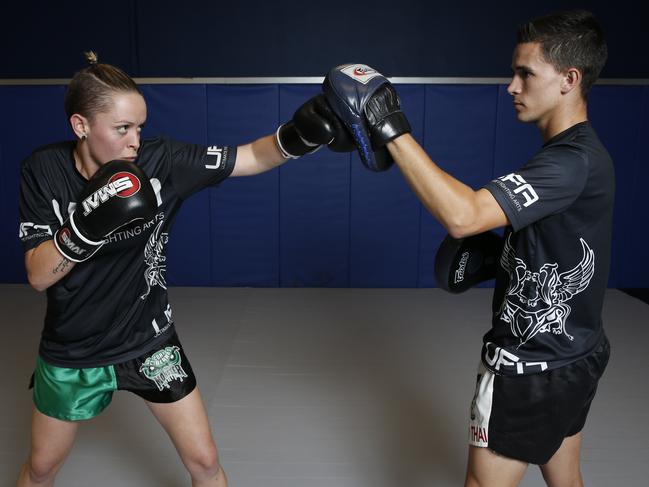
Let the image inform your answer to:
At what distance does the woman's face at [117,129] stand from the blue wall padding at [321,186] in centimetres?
298

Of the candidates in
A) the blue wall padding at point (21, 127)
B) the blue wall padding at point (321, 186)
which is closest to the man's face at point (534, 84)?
the blue wall padding at point (321, 186)

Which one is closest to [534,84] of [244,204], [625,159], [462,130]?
[462,130]

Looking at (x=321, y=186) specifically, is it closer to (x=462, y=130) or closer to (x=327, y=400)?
(x=462, y=130)

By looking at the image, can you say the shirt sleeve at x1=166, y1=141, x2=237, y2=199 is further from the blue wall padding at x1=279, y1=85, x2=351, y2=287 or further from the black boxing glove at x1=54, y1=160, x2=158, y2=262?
the blue wall padding at x1=279, y1=85, x2=351, y2=287

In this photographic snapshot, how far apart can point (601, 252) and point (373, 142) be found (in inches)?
23.5

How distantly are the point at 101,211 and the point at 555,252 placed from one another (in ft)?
3.38

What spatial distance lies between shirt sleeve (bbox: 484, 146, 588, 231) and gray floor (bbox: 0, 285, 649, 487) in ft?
4.19

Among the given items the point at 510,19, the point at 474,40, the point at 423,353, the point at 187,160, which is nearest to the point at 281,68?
the point at 474,40

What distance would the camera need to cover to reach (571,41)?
129cm

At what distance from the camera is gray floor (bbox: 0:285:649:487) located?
7.09 feet

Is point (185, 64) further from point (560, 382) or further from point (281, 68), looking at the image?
point (560, 382)

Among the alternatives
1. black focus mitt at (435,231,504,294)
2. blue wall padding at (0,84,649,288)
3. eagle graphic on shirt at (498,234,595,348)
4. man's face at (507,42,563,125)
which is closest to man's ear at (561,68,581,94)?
man's face at (507,42,563,125)

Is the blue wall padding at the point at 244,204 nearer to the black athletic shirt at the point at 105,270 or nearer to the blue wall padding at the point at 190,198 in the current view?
the blue wall padding at the point at 190,198

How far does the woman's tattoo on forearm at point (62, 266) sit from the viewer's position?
4.32 feet
